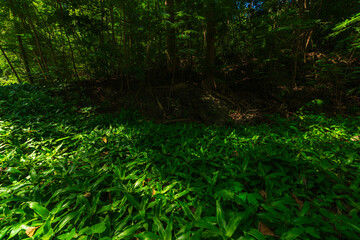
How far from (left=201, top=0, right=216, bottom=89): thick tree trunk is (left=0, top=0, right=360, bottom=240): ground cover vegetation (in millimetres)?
39

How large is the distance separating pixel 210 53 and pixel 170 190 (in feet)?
15.5

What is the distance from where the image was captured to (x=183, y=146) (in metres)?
2.22

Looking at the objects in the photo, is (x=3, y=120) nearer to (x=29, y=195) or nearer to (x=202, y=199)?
(x=29, y=195)

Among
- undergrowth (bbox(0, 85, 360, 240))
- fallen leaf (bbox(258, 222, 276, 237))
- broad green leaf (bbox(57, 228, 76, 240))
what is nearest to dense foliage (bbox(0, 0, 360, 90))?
undergrowth (bbox(0, 85, 360, 240))

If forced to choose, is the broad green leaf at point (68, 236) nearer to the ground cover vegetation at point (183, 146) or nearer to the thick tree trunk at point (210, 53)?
the ground cover vegetation at point (183, 146)

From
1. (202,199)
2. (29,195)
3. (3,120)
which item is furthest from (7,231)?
(3,120)

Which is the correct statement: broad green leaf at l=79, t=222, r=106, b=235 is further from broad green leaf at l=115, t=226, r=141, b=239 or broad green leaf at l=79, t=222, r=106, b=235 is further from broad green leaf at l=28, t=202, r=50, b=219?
broad green leaf at l=28, t=202, r=50, b=219

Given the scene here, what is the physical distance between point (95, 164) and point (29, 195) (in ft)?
1.83

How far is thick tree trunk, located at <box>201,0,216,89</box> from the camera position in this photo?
14.0 feet

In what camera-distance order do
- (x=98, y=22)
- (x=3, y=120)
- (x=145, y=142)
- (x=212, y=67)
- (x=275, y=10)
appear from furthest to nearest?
(x=275, y=10), (x=212, y=67), (x=98, y=22), (x=3, y=120), (x=145, y=142)

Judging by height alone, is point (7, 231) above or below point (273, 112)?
above

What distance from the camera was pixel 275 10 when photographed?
18.7 ft

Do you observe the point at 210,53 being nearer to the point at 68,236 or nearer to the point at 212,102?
the point at 212,102

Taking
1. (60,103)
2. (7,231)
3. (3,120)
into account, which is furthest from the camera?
(60,103)
